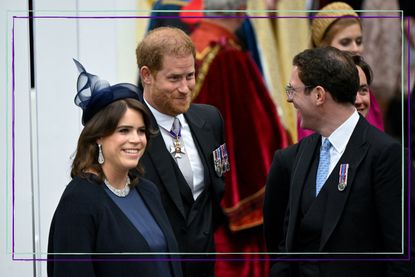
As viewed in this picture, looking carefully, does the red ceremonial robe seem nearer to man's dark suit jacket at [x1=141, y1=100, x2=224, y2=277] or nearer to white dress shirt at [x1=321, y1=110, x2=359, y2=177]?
man's dark suit jacket at [x1=141, y1=100, x2=224, y2=277]

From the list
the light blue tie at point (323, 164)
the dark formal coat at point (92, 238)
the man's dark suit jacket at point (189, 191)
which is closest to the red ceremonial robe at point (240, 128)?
the man's dark suit jacket at point (189, 191)

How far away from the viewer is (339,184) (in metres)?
3.40

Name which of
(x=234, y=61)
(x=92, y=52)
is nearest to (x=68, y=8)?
(x=92, y=52)

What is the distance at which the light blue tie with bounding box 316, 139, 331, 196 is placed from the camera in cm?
348

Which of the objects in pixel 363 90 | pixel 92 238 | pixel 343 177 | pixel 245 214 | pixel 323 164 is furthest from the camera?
pixel 245 214

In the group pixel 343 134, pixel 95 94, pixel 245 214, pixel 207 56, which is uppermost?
pixel 207 56

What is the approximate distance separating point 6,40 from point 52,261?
1202 millimetres

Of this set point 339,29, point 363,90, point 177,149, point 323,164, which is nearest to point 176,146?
point 177,149

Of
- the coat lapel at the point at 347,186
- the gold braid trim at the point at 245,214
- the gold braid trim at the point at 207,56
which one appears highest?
the gold braid trim at the point at 207,56

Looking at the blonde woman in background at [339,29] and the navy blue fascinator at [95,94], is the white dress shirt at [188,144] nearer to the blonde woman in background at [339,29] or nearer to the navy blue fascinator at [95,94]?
the navy blue fascinator at [95,94]

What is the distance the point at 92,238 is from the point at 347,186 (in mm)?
845

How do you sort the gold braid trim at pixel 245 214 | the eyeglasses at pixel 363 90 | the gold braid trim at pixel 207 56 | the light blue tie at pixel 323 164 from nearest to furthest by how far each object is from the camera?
the light blue tie at pixel 323 164 → the eyeglasses at pixel 363 90 → the gold braid trim at pixel 245 214 → the gold braid trim at pixel 207 56

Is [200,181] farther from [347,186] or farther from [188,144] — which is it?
[347,186]

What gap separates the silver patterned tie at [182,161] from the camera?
352 cm
